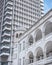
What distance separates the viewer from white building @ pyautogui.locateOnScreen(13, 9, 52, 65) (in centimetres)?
2891

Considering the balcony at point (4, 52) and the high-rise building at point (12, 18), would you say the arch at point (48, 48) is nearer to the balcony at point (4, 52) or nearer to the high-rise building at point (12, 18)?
the high-rise building at point (12, 18)

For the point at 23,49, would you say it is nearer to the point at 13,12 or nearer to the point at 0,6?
the point at 13,12

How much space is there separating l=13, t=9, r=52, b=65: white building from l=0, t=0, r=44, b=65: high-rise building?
1511 cm

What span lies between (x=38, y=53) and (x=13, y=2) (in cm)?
3638

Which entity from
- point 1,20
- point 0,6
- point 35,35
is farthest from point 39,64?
point 0,6

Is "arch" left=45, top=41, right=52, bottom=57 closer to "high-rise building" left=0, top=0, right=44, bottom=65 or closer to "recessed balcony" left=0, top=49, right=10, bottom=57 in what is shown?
"high-rise building" left=0, top=0, right=44, bottom=65

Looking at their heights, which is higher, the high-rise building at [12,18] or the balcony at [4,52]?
the high-rise building at [12,18]

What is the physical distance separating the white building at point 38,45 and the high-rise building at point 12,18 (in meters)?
15.1

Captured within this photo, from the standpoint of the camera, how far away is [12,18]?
6181 cm

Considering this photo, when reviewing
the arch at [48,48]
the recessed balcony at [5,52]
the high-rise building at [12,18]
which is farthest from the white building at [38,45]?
the high-rise building at [12,18]

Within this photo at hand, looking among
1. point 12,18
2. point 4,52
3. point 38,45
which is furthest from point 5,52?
point 38,45

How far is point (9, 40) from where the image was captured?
192ft

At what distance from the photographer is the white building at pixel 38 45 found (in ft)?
94.8

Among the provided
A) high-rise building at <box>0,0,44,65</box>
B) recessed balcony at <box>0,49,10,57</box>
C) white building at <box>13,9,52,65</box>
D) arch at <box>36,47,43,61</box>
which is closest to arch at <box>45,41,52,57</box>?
white building at <box>13,9,52,65</box>
